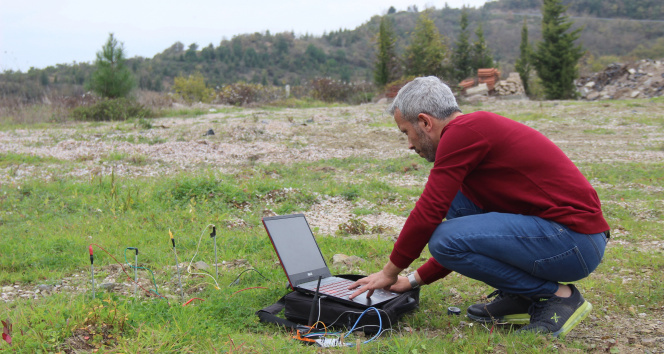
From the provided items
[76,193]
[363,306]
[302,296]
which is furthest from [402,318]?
[76,193]

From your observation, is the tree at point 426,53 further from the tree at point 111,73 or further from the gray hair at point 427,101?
the gray hair at point 427,101

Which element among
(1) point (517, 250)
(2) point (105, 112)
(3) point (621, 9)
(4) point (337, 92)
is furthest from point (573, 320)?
(3) point (621, 9)

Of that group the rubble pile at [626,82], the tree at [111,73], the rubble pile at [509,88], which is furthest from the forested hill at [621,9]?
the tree at [111,73]

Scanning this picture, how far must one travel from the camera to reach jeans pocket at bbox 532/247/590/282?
2338 millimetres

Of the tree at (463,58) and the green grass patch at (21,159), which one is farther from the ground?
the tree at (463,58)

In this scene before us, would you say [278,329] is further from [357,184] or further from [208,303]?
[357,184]

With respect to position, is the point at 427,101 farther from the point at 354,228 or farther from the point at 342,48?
the point at 342,48

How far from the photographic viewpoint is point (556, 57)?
23.1m

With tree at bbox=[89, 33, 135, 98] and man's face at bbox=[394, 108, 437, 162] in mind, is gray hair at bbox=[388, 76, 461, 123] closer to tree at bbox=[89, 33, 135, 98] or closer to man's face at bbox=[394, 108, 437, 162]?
man's face at bbox=[394, 108, 437, 162]

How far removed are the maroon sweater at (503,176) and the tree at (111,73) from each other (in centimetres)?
1718

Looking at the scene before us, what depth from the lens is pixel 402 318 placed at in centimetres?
283

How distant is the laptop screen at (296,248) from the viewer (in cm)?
297

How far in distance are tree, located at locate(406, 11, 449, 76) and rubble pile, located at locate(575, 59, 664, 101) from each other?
7.25m

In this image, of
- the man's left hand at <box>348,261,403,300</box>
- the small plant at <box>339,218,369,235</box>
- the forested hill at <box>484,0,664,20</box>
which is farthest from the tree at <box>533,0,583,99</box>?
the forested hill at <box>484,0,664,20</box>
